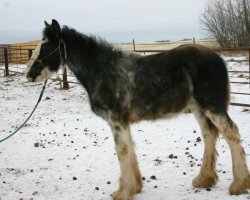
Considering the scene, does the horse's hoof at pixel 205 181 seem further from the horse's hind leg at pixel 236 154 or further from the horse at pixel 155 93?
the horse's hind leg at pixel 236 154

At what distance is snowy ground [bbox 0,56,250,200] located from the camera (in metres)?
5.06

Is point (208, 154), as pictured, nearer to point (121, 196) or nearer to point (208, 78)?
point (208, 78)

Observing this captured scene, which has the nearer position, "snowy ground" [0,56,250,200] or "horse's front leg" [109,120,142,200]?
"horse's front leg" [109,120,142,200]

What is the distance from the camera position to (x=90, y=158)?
6.54 m

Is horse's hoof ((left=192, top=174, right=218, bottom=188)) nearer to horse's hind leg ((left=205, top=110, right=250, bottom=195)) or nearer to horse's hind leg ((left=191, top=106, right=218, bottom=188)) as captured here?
horse's hind leg ((left=191, top=106, right=218, bottom=188))

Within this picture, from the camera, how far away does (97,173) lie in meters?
5.79

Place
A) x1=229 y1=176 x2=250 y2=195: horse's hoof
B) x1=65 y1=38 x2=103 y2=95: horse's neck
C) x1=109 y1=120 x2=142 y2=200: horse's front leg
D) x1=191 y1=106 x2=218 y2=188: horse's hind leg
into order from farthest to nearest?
x1=191 y1=106 x2=218 y2=188: horse's hind leg → x1=65 y1=38 x2=103 y2=95: horse's neck → x1=109 y1=120 x2=142 y2=200: horse's front leg → x1=229 y1=176 x2=250 y2=195: horse's hoof

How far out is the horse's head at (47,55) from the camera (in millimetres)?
4938

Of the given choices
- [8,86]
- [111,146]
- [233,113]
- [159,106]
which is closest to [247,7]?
[8,86]

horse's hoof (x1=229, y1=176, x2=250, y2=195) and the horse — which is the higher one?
the horse

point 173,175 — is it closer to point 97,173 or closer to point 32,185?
point 97,173

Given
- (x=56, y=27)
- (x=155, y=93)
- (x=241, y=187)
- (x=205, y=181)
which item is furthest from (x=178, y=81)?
(x=56, y=27)

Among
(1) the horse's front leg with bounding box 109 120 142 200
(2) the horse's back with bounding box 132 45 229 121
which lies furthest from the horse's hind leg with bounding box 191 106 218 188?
(1) the horse's front leg with bounding box 109 120 142 200

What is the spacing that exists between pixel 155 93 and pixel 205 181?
1.34 meters
